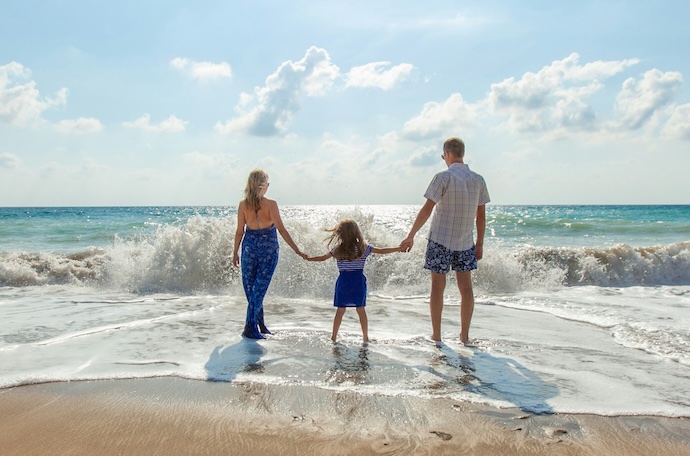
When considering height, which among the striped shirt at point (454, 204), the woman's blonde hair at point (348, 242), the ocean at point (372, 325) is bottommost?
the ocean at point (372, 325)

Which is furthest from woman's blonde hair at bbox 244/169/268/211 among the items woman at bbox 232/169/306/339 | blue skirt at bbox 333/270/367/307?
blue skirt at bbox 333/270/367/307

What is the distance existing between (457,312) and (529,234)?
17.8 metres

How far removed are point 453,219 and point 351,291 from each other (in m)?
1.28

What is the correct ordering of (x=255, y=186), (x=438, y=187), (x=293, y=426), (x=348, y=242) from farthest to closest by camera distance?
(x=255, y=186) < (x=348, y=242) < (x=438, y=187) < (x=293, y=426)

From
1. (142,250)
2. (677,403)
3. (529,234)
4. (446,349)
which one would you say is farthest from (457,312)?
(529,234)

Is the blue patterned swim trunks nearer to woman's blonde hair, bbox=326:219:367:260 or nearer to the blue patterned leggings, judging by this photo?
woman's blonde hair, bbox=326:219:367:260

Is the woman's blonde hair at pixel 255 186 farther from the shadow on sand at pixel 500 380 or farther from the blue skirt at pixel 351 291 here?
the shadow on sand at pixel 500 380

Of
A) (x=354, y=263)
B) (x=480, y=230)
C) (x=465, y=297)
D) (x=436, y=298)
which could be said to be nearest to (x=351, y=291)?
(x=354, y=263)

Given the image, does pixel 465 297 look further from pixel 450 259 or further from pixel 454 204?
pixel 454 204

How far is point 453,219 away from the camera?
528cm

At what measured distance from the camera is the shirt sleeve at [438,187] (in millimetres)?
5270

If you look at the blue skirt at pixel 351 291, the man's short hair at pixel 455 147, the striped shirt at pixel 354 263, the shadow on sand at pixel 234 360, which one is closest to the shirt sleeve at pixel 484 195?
the man's short hair at pixel 455 147

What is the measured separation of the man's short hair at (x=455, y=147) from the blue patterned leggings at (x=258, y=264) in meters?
2.10

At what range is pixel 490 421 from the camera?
3381mm
